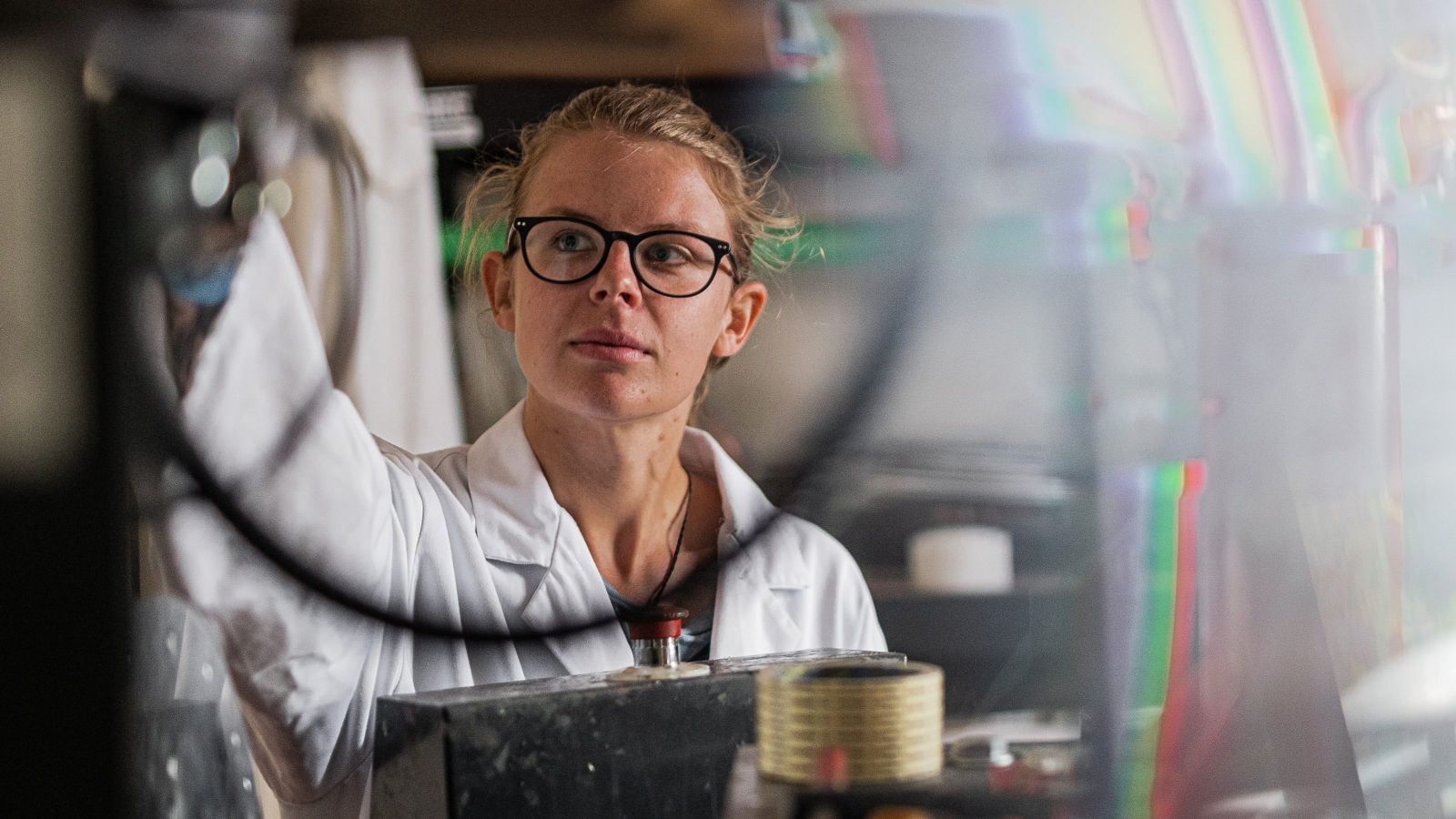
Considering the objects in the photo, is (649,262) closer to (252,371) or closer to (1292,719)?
(252,371)

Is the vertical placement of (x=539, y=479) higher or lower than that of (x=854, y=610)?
higher

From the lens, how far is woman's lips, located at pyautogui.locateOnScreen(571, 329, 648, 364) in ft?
2.36

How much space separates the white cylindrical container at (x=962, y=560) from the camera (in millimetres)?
823

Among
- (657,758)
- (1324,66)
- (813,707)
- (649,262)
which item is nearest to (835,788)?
(813,707)

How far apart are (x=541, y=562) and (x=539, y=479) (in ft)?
0.18

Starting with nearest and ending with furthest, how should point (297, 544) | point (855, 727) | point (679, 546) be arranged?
point (855, 727) → point (297, 544) → point (679, 546)

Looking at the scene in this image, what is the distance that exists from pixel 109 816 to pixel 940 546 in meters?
0.53

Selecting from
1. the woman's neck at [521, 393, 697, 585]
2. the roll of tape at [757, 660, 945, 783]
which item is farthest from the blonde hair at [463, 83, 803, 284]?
the roll of tape at [757, 660, 945, 783]

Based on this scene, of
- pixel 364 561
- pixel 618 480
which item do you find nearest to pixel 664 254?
pixel 618 480

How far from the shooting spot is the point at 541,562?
2.56 feet

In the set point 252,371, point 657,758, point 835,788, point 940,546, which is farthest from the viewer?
point 940,546

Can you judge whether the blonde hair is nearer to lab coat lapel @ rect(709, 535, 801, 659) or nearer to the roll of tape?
lab coat lapel @ rect(709, 535, 801, 659)

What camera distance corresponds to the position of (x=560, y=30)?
2.52ft

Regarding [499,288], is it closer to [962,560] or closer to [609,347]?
[609,347]
